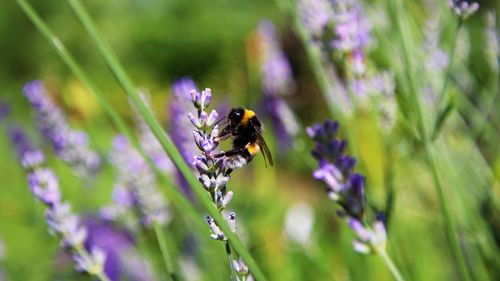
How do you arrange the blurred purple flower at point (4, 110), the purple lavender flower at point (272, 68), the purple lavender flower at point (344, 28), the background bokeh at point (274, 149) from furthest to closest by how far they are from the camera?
the blurred purple flower at point (4, 110), the purple lavender flower at point (272, 68), the background bokeh at point (274, 149), the purple lavender flower at point (344, 28)

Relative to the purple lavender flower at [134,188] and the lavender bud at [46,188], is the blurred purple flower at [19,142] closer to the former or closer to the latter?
the purple lavender flower at [134,188]

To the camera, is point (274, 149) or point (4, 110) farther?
point (274, 149)

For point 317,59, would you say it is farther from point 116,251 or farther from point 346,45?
point 116,251

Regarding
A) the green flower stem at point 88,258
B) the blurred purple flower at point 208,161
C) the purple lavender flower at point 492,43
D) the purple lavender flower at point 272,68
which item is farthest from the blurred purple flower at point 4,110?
the blurred purple flower at point 208,161

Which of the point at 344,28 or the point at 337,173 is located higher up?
the point at 344,28

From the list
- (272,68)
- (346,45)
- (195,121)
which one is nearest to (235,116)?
(346,45)

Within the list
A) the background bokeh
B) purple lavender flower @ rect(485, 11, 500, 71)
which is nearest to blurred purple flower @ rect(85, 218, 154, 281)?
the background bokeh
